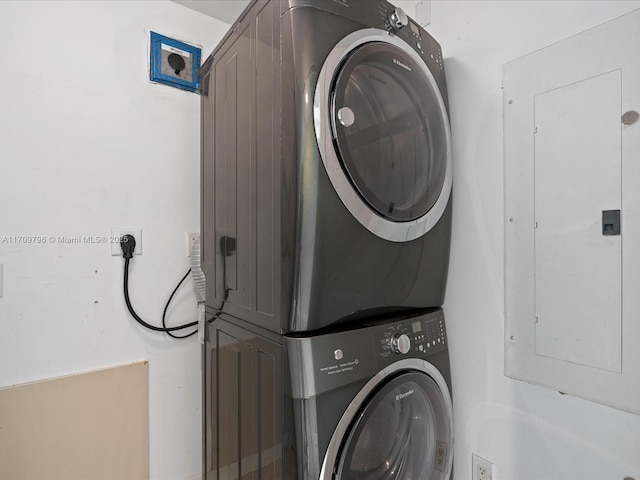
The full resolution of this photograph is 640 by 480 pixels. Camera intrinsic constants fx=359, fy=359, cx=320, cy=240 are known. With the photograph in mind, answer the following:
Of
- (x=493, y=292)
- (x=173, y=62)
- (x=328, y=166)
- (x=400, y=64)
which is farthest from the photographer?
(x=173, y=62)

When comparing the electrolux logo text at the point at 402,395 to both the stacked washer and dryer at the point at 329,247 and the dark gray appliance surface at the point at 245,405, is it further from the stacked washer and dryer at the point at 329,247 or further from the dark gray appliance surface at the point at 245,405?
the dark gray appliance surface at the point at 245,405

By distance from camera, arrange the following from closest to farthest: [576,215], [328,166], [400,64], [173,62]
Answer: [328,166], [576,215], [400,64], [173,62]

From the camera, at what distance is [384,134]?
3.47 feet

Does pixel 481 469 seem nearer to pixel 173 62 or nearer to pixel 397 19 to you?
pixel 397 19

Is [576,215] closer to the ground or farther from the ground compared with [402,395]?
farther from the ground

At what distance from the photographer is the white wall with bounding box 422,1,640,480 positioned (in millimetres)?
1001

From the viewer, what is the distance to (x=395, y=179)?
1.07m

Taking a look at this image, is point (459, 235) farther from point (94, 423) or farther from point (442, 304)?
point (94, 423)

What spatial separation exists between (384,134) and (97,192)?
1066 mm

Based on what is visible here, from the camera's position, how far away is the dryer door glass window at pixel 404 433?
1.04m

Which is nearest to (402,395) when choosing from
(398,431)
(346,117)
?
(398,431)

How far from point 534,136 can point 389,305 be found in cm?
68

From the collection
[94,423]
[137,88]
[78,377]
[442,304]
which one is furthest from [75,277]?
[442,304]

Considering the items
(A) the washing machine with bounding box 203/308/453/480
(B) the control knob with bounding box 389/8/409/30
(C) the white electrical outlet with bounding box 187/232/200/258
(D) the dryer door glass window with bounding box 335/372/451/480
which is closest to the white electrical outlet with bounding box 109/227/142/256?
(C) the white electrical outlet with bounding box 187/232/200/258
